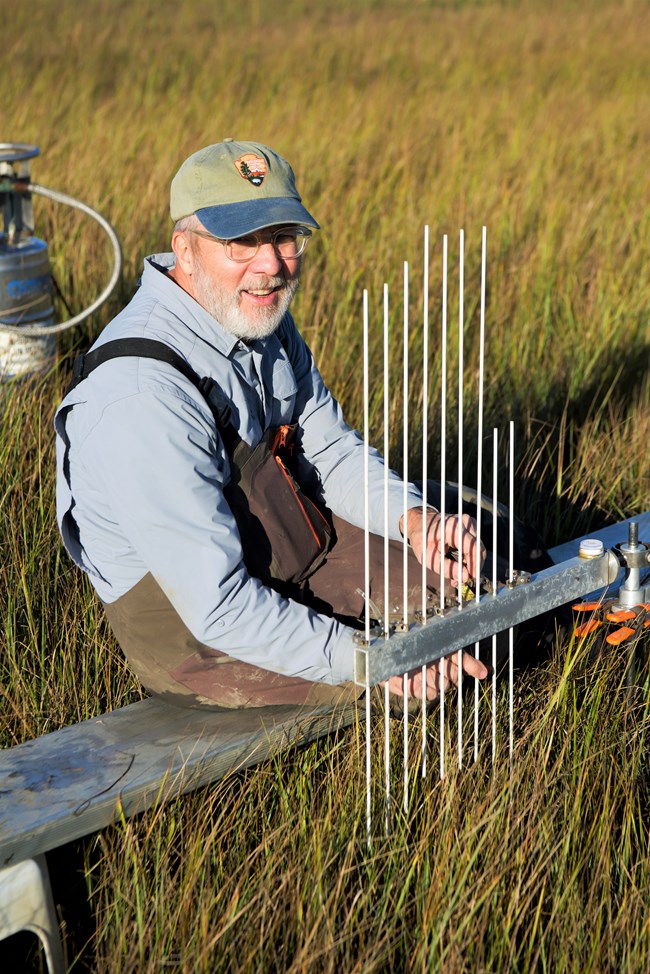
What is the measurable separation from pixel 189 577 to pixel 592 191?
16.6ft

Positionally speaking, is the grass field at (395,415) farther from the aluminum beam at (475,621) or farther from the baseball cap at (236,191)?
the baseball cap at (236,191)

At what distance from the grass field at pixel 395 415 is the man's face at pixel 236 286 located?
Result: 2.91 ft

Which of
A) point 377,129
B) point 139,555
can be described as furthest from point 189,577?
point 377,129

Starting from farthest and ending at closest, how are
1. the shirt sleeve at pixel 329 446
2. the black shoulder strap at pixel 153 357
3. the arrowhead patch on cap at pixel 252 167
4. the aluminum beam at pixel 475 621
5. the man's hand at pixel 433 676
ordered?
1. the shirt sleeve at pixel 329 446
2. the arrowhead patch on cap at pixel 252 167
3. the black shoulder strap at pixel 153 357
4. the man's hand at pixel 433 676
5. the aluminum beam at pixel 475 621

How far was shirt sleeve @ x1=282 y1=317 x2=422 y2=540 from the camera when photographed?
3.05 metres

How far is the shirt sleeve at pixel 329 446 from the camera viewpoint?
3.05 m

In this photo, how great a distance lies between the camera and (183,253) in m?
2.71

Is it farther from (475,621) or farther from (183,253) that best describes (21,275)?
(475,621)

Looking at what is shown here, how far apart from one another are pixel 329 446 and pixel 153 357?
2.59 feet

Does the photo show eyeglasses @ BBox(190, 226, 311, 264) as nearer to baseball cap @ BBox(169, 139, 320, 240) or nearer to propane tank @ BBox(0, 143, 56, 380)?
baseball cap @ BBox(169, 139, 320, 240)

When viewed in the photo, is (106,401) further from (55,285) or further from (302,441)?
(55,285)

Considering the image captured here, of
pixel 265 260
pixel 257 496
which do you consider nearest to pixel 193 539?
pixel 257 496

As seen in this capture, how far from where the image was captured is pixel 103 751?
243 centimetres

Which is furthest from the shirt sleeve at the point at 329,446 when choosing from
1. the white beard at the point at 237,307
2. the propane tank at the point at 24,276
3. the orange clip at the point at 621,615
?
the propane tank at the point at 24,276
